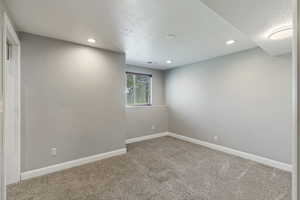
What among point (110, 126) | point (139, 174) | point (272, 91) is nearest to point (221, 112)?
point (272, 91)

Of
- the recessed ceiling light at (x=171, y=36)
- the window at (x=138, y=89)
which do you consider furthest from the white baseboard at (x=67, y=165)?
the recessed ceiling light at (x=171, y=36)

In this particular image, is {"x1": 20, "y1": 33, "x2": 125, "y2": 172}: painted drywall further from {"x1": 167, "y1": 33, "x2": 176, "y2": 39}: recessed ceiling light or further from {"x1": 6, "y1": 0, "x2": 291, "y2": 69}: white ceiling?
{"x1": 167, "y1": 33, "x2": 176, "y2": 39}: recessed ceiling light

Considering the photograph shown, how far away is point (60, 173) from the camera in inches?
95.0

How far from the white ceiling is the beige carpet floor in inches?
84.8

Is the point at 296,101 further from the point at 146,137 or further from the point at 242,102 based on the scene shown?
the point at 146,137

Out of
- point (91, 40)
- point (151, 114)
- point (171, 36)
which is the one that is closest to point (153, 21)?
point (171, 36)

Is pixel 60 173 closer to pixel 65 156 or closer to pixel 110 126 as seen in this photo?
pixel 65 156

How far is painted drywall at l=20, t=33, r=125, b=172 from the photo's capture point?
7.52ft

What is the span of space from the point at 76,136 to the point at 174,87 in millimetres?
3209

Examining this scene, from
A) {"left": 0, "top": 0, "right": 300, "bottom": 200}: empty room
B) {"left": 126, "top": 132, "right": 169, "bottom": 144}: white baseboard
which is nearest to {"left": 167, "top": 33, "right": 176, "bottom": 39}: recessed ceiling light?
{"left": 0, "top": 0, "right": 300, "bottom": 200}: empty room

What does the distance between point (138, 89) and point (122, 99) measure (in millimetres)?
1388

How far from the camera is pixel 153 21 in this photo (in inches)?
76.7

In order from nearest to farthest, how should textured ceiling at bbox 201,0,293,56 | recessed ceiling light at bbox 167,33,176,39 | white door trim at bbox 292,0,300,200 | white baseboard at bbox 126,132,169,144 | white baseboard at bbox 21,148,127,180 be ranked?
white door trim at bbox 292,0,300,200, textured ceiling at bbox 201,0,293,56, white baseboard at bbox 21,148,127,180, recessed ceiling light at bbox 167,33,176,39, white baseboard at bbox 126,132,169,144

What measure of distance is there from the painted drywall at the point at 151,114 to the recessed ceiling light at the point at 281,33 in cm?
329
